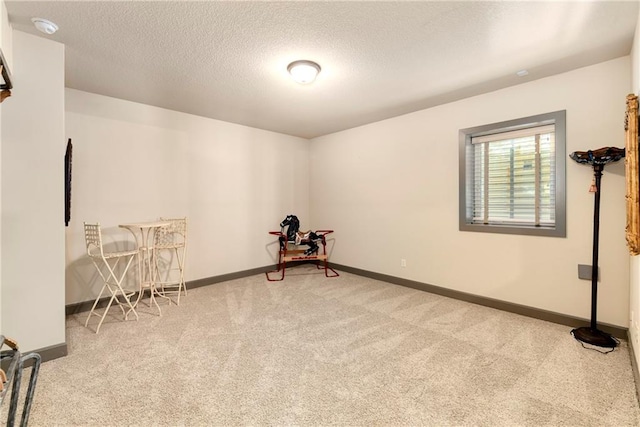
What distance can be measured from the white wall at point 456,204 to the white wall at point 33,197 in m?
3.61

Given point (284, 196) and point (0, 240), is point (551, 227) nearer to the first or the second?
point (284, 196)

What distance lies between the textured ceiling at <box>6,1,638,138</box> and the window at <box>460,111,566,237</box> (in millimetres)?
481

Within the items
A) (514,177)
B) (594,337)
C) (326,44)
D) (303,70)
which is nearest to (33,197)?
(303,70)

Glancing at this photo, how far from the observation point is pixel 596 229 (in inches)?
96.5

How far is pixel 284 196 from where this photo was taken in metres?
5.25

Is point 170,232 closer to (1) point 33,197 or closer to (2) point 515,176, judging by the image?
(1) point 33,197

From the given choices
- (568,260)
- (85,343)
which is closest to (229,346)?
(85,343)

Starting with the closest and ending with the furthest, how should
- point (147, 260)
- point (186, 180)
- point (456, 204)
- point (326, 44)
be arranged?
point (326, 44) < point (456, 204) < point (147, 260) < point (186, 180)

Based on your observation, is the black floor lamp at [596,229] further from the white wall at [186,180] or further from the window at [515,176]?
the white wall at [186,180]

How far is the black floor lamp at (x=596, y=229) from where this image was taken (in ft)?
7.78

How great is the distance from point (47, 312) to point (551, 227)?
448 cm

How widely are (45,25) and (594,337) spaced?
4822 mm

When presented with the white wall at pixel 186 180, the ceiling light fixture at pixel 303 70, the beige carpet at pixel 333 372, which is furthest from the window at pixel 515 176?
the white wall at pixel 186 180

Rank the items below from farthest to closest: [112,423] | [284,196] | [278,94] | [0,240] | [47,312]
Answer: [284,196]
[278,94]
[47,312]
[0,240]
[112,423]
